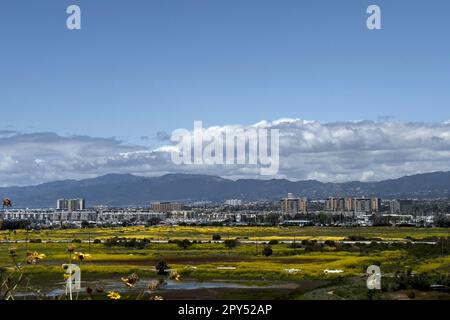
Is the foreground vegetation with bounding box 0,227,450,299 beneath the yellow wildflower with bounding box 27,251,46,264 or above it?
beneath

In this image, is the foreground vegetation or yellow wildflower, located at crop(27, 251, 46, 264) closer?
yellow wildflower, located at crop(27, 251, 46, 264)

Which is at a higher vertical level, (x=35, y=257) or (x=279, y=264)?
(x=35, y=257)

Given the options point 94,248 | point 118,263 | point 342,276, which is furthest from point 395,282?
point 94,248

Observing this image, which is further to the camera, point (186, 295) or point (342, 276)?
point (342, 276)

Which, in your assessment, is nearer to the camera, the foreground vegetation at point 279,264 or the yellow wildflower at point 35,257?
the yellow wildflower at point 35,257

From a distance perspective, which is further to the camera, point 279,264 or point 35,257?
point 279,264

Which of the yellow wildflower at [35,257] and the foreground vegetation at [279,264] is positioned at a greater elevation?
the yellow wildflower at [35,257]
